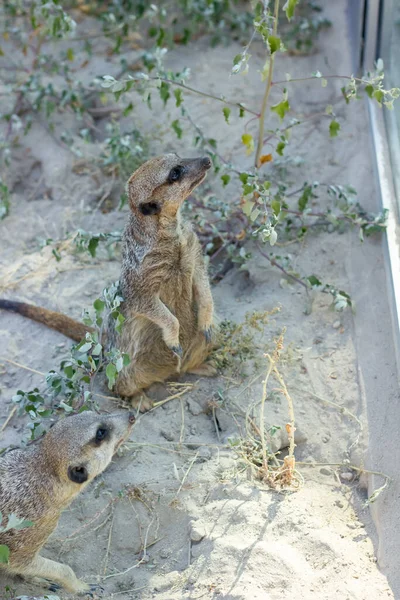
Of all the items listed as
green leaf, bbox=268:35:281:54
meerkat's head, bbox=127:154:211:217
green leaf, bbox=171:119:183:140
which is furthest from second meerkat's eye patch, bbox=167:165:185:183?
green leaf, bbox=171:119:183:140

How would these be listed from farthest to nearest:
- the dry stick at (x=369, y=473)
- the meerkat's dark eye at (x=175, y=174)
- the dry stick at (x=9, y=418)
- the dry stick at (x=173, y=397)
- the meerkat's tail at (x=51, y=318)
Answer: the meerkat's tail at (x=51, y=318), the dry stick at (x=173, y=397), the dry stick at (x=9, y=418), the meerkat's dark eye at (x=175, y=174), the dry stick at (x=369, y=473)

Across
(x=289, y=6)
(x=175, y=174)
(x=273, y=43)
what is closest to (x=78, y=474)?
(x=175, y=174)

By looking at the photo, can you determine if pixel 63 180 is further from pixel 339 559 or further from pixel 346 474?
pixel 339 559

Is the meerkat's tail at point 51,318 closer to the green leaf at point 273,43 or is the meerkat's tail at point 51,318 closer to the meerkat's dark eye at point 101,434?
the meerkat's dark eye at point 101,434

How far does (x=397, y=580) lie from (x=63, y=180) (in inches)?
118

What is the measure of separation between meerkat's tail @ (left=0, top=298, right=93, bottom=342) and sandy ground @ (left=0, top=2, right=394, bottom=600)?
0.25 feet

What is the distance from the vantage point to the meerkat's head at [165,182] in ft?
10.0

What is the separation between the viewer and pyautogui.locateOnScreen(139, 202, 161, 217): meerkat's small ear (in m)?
3.10

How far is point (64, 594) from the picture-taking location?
2789 millimetres

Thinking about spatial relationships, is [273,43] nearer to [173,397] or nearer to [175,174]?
[175,174]

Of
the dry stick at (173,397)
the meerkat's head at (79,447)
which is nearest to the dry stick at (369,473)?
the dry stick at (173,397)

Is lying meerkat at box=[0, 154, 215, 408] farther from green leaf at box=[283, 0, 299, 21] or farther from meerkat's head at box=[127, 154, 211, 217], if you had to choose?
green leaf at box=[283, 0, 299, 21]

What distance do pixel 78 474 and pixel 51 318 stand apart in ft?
3.88

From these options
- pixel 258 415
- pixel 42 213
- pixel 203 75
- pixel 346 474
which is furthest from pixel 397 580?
pixel 203 75
